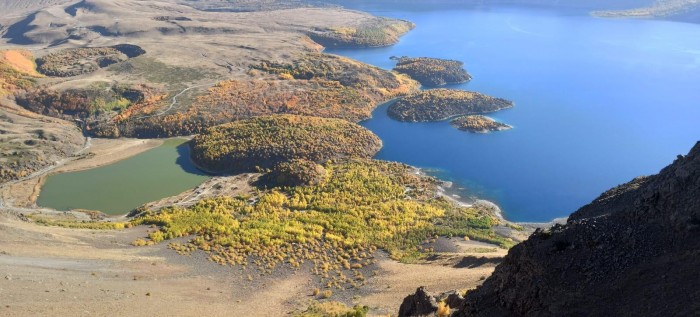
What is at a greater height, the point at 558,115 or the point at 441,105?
the point at 558,115

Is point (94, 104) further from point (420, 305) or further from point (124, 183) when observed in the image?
point (420, 305)

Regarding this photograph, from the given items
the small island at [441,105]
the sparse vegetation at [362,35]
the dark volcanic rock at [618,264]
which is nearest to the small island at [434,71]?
the small island at [441,105]

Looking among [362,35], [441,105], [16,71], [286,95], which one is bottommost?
[16,71]

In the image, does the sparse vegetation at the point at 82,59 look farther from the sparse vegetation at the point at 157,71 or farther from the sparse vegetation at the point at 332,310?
the sparse vegetation at the point at 332,310

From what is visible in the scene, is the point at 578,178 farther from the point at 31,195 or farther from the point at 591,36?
the point at 591,36

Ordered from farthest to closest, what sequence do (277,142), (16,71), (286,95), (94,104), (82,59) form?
(82,59)
(16,71)
(286,95)
(94,104)
(277,142)

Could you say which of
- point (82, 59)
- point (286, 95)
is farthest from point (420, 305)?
point (82, 59)

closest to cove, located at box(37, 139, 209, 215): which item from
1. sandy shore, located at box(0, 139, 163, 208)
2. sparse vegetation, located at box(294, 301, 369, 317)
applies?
sandy shore, located at box(0, 139, 163, 208)
